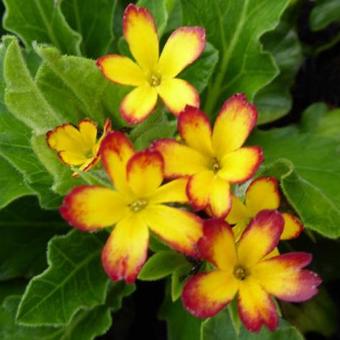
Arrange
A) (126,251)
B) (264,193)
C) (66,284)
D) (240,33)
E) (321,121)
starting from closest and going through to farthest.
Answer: (126,251)
(264,193)
(66,284)
(240,33)
(321,121)

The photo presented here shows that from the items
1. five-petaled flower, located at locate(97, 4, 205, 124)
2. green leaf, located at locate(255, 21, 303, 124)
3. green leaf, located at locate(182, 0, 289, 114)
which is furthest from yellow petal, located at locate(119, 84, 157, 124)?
green leaf, located at locate(255, 21, 303, 124)

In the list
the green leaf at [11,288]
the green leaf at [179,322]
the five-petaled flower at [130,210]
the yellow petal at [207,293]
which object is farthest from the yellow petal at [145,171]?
the green leaf at [11,288]

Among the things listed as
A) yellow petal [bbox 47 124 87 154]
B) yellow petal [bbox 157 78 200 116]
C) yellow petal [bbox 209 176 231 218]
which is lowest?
yellow petal [bbox 209 176 231 218]

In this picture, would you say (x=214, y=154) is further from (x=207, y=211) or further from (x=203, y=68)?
(x=203, y=68)

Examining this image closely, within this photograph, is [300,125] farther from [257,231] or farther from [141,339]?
[257,231]

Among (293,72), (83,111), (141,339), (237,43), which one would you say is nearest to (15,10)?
(83,111)

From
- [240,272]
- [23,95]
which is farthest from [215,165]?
[23,95]

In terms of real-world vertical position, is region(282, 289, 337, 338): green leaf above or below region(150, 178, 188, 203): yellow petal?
below

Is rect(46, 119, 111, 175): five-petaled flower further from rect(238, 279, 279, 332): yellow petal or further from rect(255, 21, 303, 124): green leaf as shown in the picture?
rect(255, 21, 303, 124): green leaf
